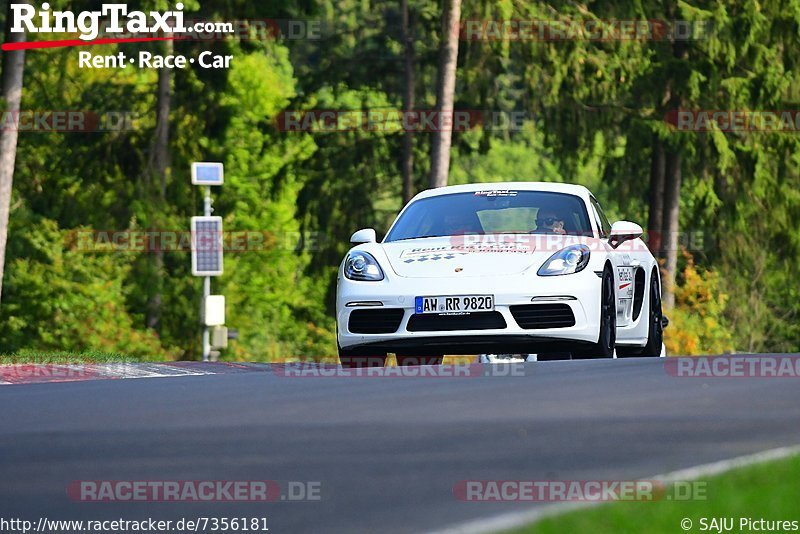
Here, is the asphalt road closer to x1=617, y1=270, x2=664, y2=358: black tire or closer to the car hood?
the car hood

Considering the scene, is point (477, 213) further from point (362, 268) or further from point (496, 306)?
point (496, 306)

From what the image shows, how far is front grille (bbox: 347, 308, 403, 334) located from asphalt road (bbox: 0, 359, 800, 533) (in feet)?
5.76

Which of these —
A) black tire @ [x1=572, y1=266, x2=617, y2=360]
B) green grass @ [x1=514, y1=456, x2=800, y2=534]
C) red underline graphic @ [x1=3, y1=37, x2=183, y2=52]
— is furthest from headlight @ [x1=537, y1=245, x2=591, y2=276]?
red underline graphic @ [x1=3, y1=37, x2=183, y2=52]

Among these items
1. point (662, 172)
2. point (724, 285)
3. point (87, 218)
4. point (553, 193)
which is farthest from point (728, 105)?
point (553, 193)

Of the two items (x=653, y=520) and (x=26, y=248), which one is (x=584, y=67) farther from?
(x=653, y=520)

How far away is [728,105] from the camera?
39375 millimetres

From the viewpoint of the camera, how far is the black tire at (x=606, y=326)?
14.4 metres

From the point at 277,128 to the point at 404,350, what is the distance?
2744 centimetres

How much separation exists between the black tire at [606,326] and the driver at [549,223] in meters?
0.62

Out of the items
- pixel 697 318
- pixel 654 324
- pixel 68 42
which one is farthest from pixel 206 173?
pixel 697 318

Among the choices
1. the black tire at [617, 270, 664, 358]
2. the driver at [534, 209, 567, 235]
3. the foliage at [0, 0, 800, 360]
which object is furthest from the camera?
the foliage at [0, 0, 800, 360]

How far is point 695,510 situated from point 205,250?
78.6 feet

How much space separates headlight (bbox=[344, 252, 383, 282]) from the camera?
1420 cm

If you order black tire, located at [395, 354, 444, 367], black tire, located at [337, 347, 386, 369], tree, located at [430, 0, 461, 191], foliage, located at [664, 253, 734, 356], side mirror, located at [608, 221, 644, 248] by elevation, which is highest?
tree, located at [430, 0, 461, 191]
